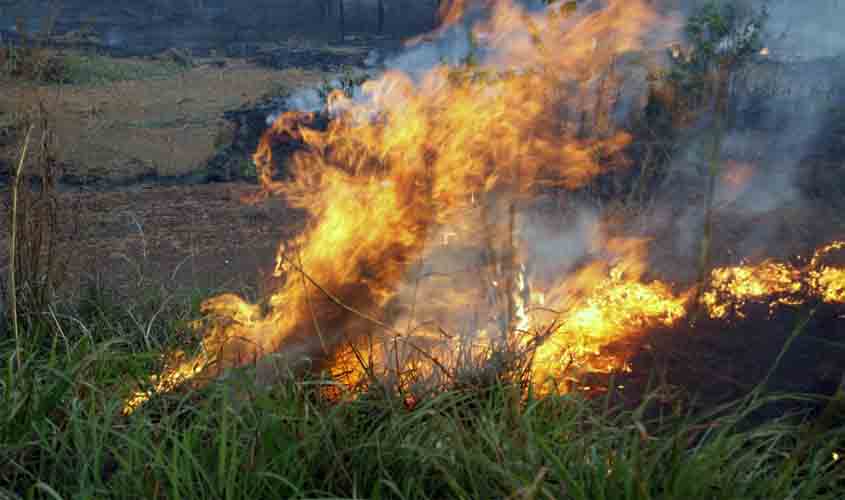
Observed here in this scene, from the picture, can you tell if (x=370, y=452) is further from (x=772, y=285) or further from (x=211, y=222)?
(x=211, y=222)

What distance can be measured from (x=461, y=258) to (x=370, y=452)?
2658 millimetres

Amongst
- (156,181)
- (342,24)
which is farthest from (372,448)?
(342,24)

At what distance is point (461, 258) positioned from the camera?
499cm

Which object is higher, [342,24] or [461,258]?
[342,24]

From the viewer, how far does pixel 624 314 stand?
4195 millimetres

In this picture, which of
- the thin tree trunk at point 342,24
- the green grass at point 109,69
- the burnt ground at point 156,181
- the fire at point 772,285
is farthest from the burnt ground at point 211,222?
the thin tree trunk at point 342,24

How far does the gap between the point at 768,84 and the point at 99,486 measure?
9.34 m

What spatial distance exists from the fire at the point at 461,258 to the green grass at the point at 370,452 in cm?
26

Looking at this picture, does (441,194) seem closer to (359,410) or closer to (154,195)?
(359,410)

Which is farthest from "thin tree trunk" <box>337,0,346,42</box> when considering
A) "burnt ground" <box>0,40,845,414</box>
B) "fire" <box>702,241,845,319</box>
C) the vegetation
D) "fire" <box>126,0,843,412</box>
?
the vegetation

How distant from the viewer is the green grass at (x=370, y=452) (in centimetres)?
216

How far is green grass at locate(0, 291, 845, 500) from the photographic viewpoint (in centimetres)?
216

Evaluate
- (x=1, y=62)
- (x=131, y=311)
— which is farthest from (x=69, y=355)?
(x=1, y=62)

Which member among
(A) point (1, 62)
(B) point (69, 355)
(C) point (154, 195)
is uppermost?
(A) point (1, 62)
